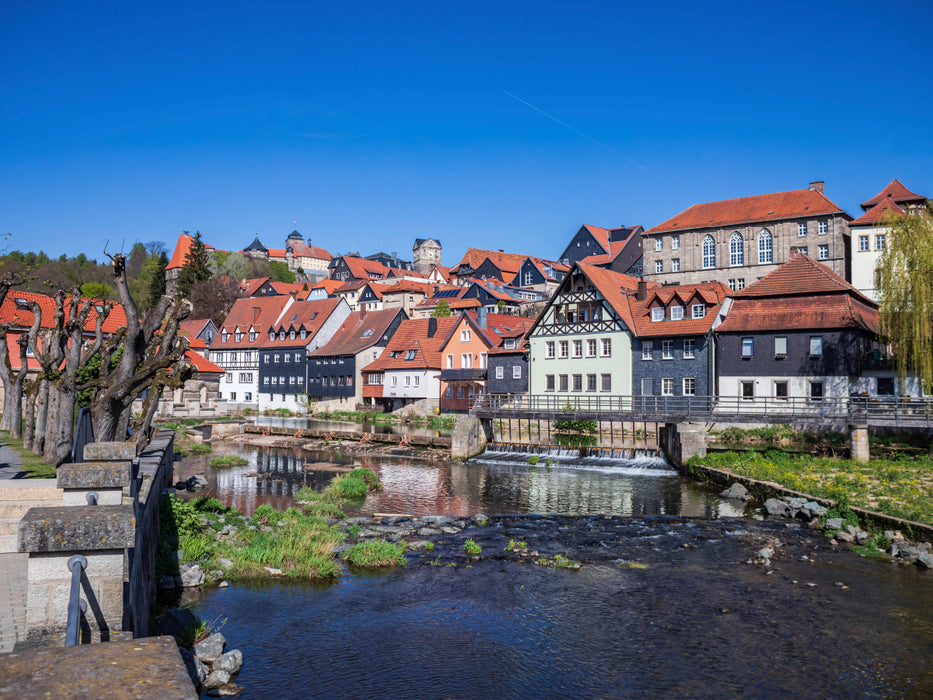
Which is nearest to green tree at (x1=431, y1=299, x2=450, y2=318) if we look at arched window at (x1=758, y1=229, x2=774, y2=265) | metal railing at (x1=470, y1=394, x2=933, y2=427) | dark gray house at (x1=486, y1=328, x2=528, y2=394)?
dark gray house at (x1=486, y1=328, x2=528, y2=394)

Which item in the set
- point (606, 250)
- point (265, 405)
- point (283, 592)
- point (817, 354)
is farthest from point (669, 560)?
point (606, 250)

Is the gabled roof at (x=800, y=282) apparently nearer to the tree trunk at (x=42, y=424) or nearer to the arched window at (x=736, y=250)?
the arched window at (x=736, y=250)

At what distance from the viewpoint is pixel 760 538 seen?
66.9 feet

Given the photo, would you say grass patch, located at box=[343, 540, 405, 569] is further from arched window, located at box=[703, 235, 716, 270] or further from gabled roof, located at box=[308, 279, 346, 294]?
gabled roof, located at box=[308, 279, 346, 294]

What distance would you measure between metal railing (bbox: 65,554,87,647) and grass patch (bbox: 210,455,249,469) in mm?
31801

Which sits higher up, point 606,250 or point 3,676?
Result: point 606,250

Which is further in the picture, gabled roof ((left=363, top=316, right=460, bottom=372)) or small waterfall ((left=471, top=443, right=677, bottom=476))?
gabled roof ((left=363, top=316, right=460, bottom=372))

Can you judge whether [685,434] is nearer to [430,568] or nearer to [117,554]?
[430,568]

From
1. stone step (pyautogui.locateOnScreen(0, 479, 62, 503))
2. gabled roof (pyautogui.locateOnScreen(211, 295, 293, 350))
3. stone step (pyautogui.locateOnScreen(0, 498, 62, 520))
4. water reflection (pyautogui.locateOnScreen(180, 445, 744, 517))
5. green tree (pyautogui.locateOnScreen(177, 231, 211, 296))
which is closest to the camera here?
stone step (pyautogui.locateOnScreen(0, 498, 62, 520))

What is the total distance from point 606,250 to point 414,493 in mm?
72149

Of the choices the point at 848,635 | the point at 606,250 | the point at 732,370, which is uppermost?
the point at 606,250

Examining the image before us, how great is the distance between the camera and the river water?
11109 millimetres

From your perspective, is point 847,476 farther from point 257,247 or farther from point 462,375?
point 257,247

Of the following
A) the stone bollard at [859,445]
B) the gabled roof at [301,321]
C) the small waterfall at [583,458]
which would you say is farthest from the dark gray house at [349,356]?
the stone bollard at [859,445]
